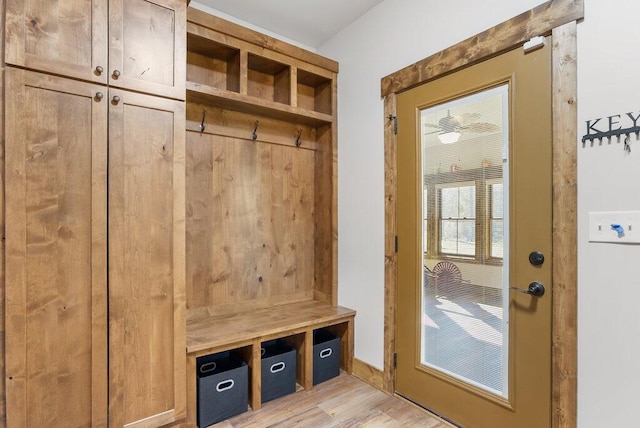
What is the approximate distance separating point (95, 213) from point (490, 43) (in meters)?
2.17

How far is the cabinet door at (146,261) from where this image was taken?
1.72m

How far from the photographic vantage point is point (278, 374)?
2367 millimetres

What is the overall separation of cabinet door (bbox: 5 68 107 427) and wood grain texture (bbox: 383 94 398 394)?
1678 millimetres

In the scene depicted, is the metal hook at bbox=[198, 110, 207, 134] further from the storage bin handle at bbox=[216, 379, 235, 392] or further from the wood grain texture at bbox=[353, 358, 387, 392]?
the wood grain texture at bbox=[353, 358, 387, 392]

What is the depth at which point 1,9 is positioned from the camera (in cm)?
147

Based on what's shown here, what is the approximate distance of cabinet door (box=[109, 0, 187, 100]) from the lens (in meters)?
1.70

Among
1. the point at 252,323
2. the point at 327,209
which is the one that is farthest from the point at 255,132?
the point at 252,323

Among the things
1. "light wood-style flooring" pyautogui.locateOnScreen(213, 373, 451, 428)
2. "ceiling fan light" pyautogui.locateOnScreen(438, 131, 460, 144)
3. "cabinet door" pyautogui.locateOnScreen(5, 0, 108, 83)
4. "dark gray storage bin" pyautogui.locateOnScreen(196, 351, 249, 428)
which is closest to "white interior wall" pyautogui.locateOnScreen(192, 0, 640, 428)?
"ceiling fan light" pyautogui.locateOnScreen(438, 131, 460, 144)

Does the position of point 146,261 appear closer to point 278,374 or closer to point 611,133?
point 278,374

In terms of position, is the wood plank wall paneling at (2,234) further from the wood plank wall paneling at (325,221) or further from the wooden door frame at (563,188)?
the wooden door frame at (563,188)

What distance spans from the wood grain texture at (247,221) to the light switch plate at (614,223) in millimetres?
1982

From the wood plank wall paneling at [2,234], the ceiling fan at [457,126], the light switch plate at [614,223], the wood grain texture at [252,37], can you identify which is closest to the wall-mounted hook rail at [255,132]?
the wood grain texture at [252,37]

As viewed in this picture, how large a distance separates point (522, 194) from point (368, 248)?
1141mm

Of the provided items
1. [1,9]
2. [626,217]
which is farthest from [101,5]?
[626,217]
